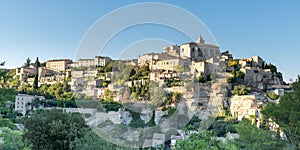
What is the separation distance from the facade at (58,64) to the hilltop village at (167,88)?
11.8 feet

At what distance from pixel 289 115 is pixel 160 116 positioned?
44.2 ft

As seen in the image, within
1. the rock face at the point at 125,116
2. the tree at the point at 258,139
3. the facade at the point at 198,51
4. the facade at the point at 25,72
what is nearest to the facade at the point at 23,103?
the rock face at the point at 125,116

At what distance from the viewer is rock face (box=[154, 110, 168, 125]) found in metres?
21.2

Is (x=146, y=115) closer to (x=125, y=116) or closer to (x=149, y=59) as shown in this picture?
(x=125, y=116)

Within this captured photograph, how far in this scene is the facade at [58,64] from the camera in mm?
39656

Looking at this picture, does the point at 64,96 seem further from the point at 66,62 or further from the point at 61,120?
the point at 61,120

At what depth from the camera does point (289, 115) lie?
894 cm

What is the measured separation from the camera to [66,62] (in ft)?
131

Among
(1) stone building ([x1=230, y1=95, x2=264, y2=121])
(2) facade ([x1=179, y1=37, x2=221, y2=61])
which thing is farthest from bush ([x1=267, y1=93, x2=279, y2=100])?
(2) facade ([x1=179, y1=37, x2=221, y2=61])

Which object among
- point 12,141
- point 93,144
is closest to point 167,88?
point 12,141

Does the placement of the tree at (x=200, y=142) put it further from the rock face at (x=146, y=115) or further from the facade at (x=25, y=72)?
the facade at (x=25, y=72)

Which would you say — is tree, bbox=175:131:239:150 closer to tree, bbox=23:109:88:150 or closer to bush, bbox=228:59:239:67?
tree, bbox=23:109:88:150

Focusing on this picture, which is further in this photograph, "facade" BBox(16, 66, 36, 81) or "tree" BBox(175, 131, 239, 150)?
"facade" BBox(16, 66, 36, 81)

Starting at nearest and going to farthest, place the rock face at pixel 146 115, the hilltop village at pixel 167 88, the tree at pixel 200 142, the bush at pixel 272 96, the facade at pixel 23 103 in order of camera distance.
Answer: the tree at pixel 200 142
the rock face at pixel 146 115
the hilltop village at pixel 167 88
the bush at pixel 272 96
the facade at pixel 23 103
